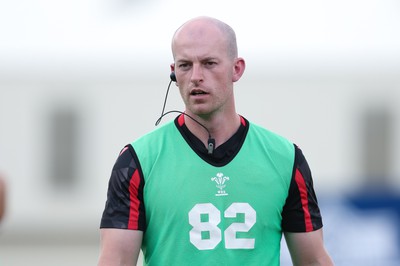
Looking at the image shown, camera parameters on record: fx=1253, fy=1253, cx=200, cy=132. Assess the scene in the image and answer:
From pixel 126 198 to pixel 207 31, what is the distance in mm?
897

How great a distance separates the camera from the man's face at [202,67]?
19.6 feet

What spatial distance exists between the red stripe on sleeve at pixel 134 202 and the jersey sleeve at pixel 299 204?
75 centimetres

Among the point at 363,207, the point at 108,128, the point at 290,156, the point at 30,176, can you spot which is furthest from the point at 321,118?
the point at 290,156

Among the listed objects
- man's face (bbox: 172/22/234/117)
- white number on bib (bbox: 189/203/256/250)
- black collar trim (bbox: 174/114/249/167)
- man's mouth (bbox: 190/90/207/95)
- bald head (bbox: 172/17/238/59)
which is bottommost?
white number on bib (bbox: 189/203/256/250)

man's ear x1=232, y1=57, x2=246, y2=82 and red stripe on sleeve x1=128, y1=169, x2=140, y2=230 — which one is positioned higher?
man's ear x1=232, y1=57, x2=246, y2=82

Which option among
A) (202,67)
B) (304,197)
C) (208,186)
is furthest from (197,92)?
(304,197)

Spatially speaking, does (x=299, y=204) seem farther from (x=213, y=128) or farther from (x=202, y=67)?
(x=202, y=67)

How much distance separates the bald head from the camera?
19.9ft

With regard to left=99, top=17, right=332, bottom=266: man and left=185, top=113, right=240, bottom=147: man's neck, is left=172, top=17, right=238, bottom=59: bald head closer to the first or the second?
left=99, top=17, right=332, bottom=266: man

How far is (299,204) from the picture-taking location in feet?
20.3

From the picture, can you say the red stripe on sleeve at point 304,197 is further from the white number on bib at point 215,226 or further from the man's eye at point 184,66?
the man's eye at point 184,66

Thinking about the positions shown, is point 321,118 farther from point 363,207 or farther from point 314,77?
point 363,207

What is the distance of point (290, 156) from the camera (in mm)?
6203

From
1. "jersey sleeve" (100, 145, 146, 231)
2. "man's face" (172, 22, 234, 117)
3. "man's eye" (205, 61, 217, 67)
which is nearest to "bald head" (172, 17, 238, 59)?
"man's face" (172, 22, 234, 117)
